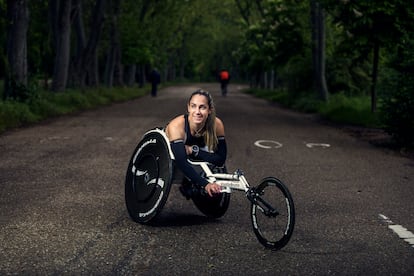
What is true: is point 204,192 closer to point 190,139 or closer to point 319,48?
point 190,139

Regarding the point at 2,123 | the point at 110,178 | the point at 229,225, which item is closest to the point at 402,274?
the point at 229,225

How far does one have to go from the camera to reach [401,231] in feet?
20.8

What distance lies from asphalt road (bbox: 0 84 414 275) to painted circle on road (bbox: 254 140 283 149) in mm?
874

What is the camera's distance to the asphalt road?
5.13 metres

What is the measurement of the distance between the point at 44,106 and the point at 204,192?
1555 centimetres

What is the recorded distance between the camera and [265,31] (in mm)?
38906

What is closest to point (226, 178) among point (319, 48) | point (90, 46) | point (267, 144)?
point (267, 144)

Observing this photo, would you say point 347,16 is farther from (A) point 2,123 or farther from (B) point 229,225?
(B) point 229,225

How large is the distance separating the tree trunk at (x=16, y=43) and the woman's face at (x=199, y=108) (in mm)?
14214

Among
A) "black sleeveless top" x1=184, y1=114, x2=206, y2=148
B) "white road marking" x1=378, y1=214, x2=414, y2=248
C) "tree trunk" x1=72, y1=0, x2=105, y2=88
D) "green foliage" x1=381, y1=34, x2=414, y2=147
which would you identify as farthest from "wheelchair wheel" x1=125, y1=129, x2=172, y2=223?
"tree trunk" x1=72, y1=0, x2=105, y2=88

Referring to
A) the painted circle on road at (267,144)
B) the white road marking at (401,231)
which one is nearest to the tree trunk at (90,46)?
the painted circle on road at (267,144)

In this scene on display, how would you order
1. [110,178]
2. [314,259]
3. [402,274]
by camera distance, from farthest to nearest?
[110,178] → [314,259] → [402,274]

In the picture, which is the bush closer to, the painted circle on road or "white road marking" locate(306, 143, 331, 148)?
"white road marking" locate(306, 143, 331, 148)

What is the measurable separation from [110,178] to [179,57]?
95308mm
